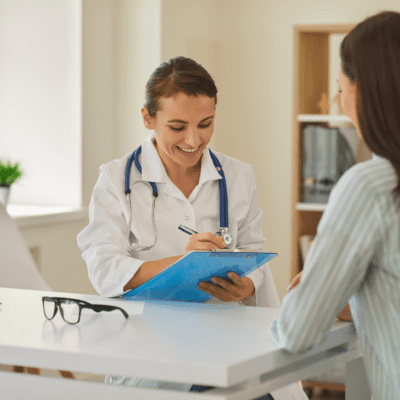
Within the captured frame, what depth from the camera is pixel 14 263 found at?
2.24 meters

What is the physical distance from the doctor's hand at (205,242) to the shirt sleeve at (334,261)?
1.51 feet

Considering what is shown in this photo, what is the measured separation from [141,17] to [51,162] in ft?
2.75

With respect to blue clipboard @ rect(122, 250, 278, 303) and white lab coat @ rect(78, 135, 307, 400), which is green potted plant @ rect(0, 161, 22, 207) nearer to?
white lab coat @ rect(78, 135, 307, 400)

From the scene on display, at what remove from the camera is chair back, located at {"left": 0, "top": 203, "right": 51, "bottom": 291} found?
2211mm

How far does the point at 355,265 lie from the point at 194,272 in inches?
18.3

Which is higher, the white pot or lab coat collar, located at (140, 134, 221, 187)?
lab coat collar, located at (140, 134, 221, 187)

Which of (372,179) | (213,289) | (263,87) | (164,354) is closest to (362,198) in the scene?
(372,179)

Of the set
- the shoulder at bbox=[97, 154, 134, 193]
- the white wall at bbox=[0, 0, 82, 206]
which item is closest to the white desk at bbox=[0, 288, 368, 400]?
the shoulder at bbox=[97, 154, 134, 193]

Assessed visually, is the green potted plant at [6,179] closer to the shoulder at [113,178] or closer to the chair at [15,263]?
the chair at [15,263]

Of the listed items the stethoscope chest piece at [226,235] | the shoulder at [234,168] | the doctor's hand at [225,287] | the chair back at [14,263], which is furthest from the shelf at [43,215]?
the doctor's hand at [225,287]

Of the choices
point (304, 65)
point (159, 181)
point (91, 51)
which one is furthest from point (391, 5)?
point (159, 181)

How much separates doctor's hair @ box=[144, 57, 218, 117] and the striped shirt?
29.4 inches

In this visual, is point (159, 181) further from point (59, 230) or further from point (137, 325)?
point (59, 230)

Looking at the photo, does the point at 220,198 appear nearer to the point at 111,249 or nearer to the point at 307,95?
the point at 111,249
